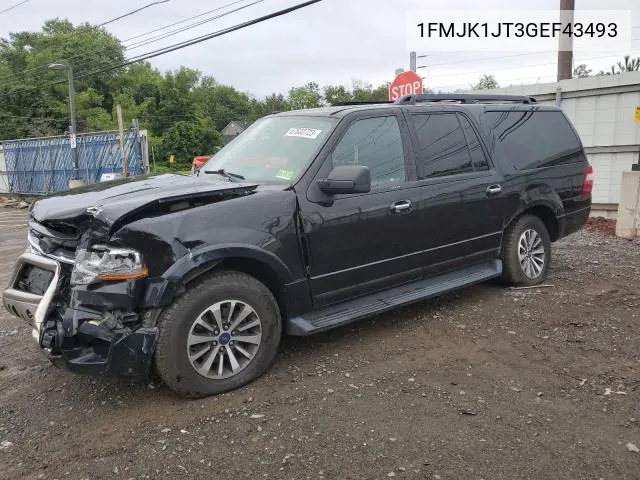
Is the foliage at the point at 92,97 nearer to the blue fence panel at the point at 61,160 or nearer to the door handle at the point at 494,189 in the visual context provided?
the blue fence panel at the point at 61,160

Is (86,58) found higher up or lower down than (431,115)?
higher up

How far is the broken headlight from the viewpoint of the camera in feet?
10.3

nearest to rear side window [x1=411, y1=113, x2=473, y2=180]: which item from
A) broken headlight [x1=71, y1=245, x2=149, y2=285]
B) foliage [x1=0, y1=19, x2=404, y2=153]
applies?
broken headlight [x1=71, y1=245, x2=149, y2=285]

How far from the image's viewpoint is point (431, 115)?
4.75 m

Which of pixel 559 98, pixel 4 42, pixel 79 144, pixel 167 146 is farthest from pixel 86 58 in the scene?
pixel 559 98

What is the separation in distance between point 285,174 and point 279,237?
573 millimetres

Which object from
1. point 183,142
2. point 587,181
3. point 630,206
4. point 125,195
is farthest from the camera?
point 183,142

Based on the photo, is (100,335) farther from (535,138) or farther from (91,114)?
(91,114)

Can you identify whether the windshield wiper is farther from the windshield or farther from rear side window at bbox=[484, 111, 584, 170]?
rear side window at bbox=[484, 111, 584, 170]

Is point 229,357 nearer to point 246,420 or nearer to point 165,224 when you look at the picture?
point 246,420

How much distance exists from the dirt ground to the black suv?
0.33 meters

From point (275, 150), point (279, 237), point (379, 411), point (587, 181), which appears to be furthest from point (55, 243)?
point (587, 181)

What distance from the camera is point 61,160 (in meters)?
A: 21.1

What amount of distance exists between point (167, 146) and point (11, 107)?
12.1m
